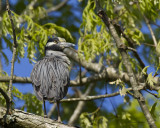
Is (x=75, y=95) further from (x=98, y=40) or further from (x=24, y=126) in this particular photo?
(x=24, y=126)

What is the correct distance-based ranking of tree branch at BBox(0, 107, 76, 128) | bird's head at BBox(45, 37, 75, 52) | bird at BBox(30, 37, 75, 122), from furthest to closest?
bird's head at BBox(45, 37, 75, 52) < bird at BBox(30, 37, 75, 122) < tree branch at BBox(0, 107, 76, 128)

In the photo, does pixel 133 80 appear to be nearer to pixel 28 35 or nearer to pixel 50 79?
pixel 50 79

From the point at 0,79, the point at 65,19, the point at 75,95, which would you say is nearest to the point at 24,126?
the point at 0,79

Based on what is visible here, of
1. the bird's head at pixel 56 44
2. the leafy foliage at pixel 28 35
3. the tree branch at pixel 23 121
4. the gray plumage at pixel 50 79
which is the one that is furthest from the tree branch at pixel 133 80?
the bird's head at pixel 56 44

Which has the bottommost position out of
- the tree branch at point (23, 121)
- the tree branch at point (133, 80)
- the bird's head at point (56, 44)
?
the tree branch at point (23, 121)

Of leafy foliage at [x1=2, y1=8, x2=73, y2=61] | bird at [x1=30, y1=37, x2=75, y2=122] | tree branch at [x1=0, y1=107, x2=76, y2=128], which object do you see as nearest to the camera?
tree branch at [x1=0, y1=107, x2=76, y2=128]

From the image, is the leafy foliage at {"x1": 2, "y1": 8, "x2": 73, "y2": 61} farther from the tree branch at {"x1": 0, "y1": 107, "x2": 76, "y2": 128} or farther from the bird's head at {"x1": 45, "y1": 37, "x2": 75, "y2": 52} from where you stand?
the tree branch at {"x1": 0, "y1": 107, "x2": 76, "y2": 128}

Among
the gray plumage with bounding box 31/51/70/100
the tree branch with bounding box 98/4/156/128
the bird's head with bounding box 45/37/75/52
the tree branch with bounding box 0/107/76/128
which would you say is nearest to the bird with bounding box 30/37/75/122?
the gray plumage with bounding box 31/51/70/100

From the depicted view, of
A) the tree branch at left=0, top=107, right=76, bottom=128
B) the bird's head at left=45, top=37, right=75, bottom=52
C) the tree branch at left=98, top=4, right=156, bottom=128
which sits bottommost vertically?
the tree branch at left=0, top=107, right=76, bottom=128

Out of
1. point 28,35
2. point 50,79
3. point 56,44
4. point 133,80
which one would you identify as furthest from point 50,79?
point 133,80

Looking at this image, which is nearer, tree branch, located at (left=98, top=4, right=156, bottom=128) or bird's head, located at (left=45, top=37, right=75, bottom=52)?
tree branch, located at (left=98, top=4, right=156, bottom=128)

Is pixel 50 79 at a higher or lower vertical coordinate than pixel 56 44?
lower

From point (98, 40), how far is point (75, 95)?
3172mm

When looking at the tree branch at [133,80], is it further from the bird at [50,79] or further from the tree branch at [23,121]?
the bird at [50,79]
